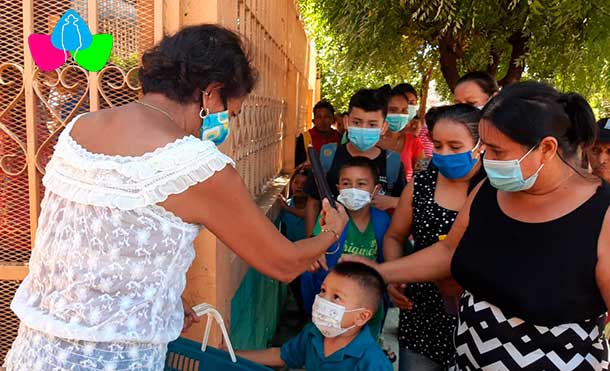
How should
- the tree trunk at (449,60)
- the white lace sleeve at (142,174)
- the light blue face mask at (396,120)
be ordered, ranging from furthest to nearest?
the tree trunk at (449,60), the light blue face mask at (396,120), the white lace sleeve at (142,174)

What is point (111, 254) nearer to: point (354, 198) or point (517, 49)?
point (354, 198)

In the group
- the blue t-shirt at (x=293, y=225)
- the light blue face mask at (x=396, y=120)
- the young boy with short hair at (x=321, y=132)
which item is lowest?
the blue t-shirt at (x=293, y=225)

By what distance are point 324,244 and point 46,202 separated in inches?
35.3

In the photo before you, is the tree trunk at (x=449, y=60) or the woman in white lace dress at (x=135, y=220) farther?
the tree trunk at (x=449, y=60)

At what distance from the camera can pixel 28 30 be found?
240cm

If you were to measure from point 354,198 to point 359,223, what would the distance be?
0.18 meters

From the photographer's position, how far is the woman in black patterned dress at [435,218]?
2.50m

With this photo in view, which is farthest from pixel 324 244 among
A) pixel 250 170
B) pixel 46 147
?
pixel 250 170

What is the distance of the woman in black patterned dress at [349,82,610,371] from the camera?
170 centimetres

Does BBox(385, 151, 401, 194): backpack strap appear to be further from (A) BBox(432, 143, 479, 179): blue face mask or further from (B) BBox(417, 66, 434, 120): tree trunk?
(B) BBox(417, 66, 434, 120): tree trunk

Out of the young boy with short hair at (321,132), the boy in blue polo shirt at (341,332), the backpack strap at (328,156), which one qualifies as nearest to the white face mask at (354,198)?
the backpack strap at (328,156)

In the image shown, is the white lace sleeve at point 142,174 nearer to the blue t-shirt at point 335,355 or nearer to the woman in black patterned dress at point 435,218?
the blue t-shirt at point 335,355

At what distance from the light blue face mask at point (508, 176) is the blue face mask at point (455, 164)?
2.19ft

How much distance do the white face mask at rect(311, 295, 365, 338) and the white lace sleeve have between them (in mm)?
1009
